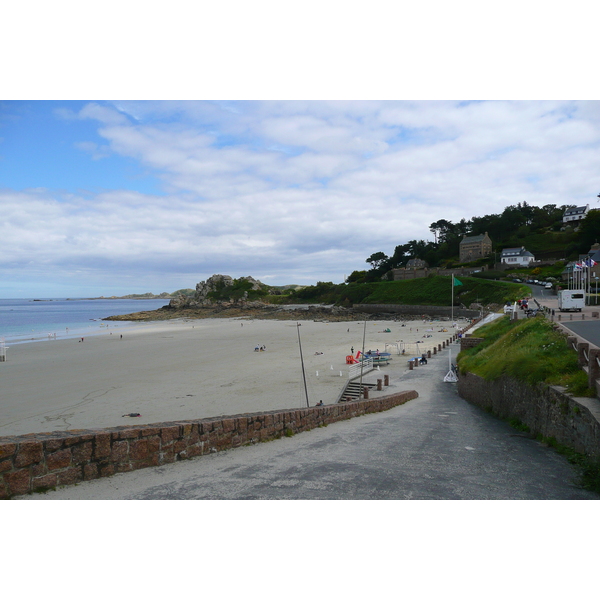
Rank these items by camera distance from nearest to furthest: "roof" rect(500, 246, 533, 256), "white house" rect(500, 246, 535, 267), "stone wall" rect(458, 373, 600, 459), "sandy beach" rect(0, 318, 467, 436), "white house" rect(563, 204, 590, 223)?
1. "stone wall" rect(458, 373, 600, 459)
2. "sandy beach" rect(0, 318, 467, 436)
3. "white house" rect(500, 246, 535, 267)
4. "roof" rect(500, 246, 533, 256)
5. "white house" rect(563, 204, 590, 223)

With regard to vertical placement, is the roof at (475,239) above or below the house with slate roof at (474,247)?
above

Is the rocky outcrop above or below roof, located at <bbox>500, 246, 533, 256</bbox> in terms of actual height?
below

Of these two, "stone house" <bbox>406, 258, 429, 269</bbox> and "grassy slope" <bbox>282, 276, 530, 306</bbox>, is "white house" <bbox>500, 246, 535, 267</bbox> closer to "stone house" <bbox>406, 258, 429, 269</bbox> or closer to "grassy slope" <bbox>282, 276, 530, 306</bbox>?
"grassy slope" <bbox>282, 276, 530, 306</bbox>

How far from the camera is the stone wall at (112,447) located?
4961 millimetres

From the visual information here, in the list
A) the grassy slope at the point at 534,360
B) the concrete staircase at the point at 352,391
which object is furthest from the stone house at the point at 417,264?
the grassy slope at the point at 534,360

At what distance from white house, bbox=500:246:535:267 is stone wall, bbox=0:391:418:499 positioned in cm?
9533

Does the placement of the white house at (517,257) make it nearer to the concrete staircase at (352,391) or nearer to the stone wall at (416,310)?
the stone wall at (416,310)

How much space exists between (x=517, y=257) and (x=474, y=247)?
1261 centimetres

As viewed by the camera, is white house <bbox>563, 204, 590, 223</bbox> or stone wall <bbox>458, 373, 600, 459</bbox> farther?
white house <bbox>563, 204, 590, 223</bbox>

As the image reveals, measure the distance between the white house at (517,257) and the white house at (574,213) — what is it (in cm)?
1959

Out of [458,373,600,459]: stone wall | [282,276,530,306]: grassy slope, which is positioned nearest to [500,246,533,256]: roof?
[282,276,530,306]: grassy slope

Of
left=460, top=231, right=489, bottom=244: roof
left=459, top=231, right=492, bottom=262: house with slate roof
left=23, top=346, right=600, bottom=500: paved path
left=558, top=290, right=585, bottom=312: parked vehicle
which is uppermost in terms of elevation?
left=460, top=231, right=489, bottom=244: roof

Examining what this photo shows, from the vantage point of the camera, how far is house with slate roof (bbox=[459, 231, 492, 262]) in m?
98.5

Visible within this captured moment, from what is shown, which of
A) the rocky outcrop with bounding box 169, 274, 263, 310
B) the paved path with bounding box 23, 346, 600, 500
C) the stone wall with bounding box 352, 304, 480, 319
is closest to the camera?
A: the paved path with bounding box 23, 346, 600, 500
